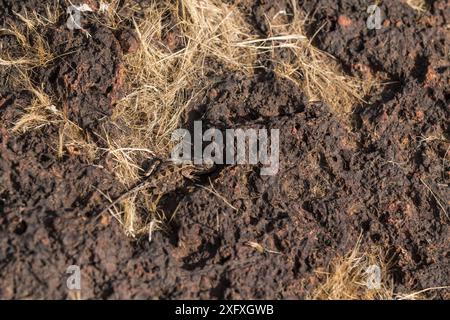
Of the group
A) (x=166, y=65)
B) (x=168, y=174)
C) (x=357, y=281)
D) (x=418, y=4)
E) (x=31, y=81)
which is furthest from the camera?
(x=418, y=4)

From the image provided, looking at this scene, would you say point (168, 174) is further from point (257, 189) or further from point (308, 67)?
point (308, 67)

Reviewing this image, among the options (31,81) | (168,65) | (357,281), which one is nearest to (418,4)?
(168,65)

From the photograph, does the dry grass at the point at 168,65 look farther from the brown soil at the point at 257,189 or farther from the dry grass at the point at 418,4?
the dry grass at the point at 418,4

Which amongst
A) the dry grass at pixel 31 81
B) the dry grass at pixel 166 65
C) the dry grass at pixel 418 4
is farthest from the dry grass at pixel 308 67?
the dry grass at pixel 31 81


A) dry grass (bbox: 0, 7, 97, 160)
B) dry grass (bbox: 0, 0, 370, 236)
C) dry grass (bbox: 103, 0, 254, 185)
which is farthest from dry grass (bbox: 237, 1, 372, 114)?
dry grass (bbox: 0, 7, 97, 160)

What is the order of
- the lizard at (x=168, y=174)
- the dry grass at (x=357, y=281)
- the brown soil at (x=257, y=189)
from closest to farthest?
the brown soil at (x=257, y=189), the dry grass at (x=357, y=281), the lizard at (x=168, y=174)
